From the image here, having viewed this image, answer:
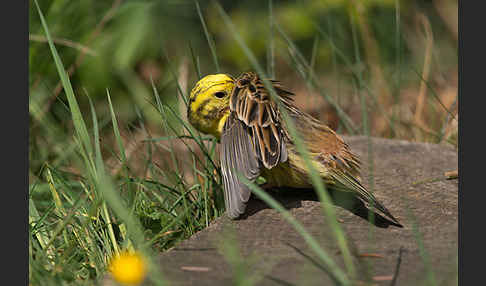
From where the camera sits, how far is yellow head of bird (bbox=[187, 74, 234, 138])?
3.55m

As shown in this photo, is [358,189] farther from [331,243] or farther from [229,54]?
[229,54]

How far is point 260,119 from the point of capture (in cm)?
335

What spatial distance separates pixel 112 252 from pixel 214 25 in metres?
6.25

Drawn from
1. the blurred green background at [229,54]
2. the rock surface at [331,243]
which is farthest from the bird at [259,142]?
the blurred green background at [229,54]

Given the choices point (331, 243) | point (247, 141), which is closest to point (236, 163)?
point (247, 141)

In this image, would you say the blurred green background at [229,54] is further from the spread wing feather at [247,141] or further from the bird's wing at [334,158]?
the bird's wing at [334,158]

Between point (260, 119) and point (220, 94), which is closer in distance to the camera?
point (260, 119)

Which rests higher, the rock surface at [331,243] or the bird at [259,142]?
the bird at [259,142]

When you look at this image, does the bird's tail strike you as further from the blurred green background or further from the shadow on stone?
the blurred green background

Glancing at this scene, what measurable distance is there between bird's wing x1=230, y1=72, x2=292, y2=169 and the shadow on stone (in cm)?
26

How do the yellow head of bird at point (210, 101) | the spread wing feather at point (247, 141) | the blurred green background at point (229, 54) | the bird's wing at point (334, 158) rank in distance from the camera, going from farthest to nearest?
the blurred green background at point (229, 54), the yellow head of bird at point (210, 101), the bird's wing at point (334, 158), the spread wing feather at point (247, 141)

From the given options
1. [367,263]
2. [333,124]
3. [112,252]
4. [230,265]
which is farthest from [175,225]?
[333,124]

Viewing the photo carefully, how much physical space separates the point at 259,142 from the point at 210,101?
1.50ft

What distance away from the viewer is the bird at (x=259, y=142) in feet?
10.5
